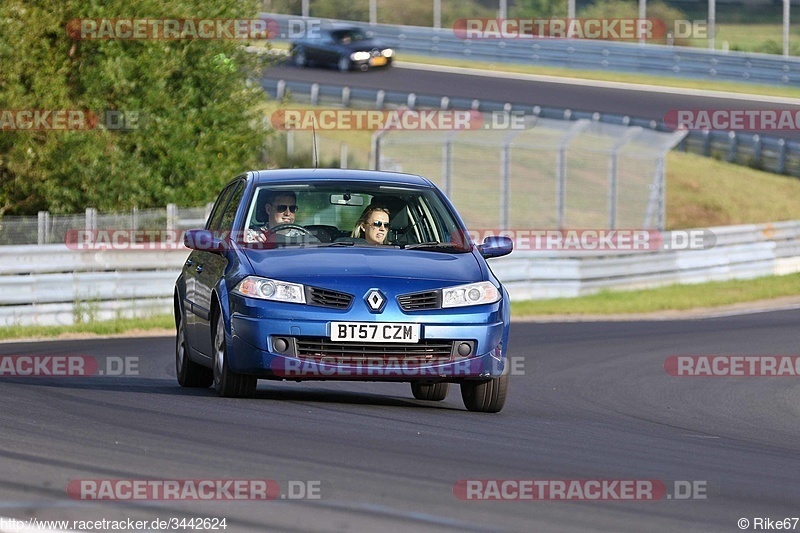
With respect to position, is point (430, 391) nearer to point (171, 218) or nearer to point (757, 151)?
point (171, 218)

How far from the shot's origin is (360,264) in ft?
33.5

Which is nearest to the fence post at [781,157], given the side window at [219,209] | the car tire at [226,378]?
the side window at [219,209]

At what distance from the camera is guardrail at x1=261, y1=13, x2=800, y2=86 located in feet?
156

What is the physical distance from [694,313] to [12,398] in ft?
54.7

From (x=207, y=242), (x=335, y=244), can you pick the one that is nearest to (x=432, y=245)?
(x=335, y=244)

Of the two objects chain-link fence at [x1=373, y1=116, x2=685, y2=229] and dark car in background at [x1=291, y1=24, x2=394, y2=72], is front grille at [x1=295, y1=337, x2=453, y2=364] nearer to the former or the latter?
chain-link fence at [x1=373, y1=116, x2=685, y2=229]

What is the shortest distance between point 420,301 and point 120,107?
17.3m

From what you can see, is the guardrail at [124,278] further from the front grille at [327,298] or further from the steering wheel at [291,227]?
the front grille at [327,298]

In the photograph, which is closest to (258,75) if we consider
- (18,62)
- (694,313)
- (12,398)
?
(18,62)

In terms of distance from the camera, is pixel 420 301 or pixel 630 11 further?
pixel 630 11

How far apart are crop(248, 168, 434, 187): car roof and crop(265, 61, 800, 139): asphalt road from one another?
32.4 m

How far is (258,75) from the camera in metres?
29.8

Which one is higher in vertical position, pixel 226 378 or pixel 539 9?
pixel 226 378

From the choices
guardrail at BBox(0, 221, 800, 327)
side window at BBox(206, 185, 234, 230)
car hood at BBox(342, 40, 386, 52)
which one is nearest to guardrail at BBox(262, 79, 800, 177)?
car hood at BBox(342, 40, 386, 52)
